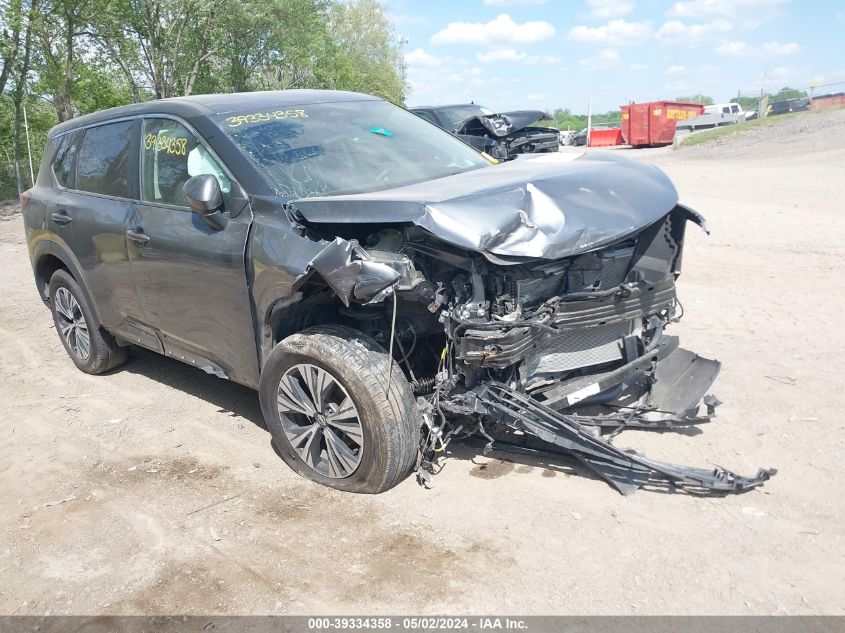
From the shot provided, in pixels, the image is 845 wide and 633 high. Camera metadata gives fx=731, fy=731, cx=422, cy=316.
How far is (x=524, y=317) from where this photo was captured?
348 cm

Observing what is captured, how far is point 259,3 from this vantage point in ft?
93.4

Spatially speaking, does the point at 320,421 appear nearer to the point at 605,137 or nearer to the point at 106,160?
the point at 106,160

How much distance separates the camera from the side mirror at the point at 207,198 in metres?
3.86

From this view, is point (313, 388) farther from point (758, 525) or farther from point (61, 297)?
point (61, 297)

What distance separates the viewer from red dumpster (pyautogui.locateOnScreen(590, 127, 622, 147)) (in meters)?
43.0

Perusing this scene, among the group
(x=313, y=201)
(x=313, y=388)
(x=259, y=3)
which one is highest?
(x=259, y=3)

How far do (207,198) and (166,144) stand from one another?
0.95m

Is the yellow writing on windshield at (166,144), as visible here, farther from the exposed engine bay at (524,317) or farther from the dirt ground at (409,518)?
the dirt ground at (409,518)

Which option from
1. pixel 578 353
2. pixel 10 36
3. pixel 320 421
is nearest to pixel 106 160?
pixel 320 421

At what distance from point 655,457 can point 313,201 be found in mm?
2282

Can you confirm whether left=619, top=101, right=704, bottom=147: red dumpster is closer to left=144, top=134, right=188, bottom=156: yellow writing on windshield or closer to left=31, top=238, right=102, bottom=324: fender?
left=31, top=238, right=102, bottom=324: fender

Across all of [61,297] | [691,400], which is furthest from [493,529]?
[61,297]

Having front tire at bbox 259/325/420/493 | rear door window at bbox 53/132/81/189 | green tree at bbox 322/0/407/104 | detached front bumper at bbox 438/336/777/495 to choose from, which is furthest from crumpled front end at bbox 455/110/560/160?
green tree at bbox 322/0/407/104

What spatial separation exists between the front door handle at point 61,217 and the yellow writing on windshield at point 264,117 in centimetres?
182
